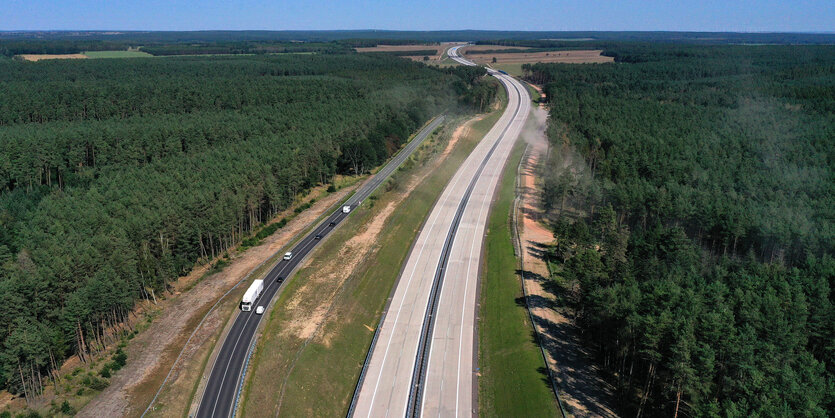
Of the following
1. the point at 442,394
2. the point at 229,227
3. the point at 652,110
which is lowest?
the point at 442,394

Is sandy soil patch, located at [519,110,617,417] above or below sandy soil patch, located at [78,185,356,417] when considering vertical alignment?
below

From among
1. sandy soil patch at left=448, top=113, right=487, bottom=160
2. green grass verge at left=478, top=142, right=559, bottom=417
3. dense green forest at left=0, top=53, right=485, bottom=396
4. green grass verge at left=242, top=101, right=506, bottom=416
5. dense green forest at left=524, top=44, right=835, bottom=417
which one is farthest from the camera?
sandy soil patch at left=448, top=113, right=487, bottom=160

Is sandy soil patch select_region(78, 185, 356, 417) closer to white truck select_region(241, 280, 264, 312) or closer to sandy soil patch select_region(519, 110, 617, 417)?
white truck select_region(241, 280, 264, 312)

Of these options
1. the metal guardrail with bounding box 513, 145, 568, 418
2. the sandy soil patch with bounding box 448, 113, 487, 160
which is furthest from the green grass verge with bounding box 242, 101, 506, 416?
the sandy soil patch with bounding box 448, 113, 487, 160

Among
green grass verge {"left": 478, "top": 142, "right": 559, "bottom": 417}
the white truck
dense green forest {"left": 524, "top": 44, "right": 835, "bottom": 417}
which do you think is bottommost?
green grass verge {"left": 478, "top": 142, "right": 559, "bottom": 417}

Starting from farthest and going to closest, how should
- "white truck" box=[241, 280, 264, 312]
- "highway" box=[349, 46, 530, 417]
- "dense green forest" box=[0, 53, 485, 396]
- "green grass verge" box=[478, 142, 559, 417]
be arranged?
"white truck" box=[241, 280, 264, 312] < "dense green forest" box=[0, 53, 485, 396] < "highway" box=[349, 46, 530, 417] < "green grass verge" box=[478, 142, 559, 417]

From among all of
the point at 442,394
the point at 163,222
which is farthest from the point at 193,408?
the point at 163,222

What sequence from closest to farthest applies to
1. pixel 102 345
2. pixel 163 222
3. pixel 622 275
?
1. pixel 102 345
2. pixel 622 275
3. pixel 163 222

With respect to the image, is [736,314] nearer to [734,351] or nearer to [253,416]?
[734,351]
